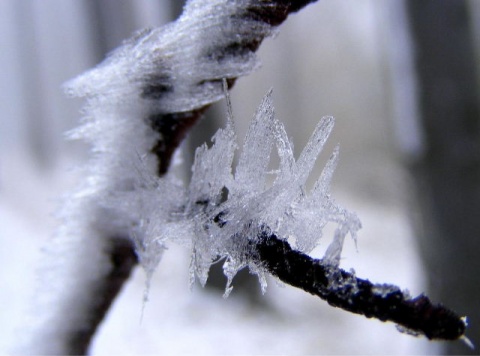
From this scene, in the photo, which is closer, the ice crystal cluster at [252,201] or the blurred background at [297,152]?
the ice crystal cluster at [252,201]

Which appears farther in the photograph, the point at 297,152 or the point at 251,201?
the point at 297,152

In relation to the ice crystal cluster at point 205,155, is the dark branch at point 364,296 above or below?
below

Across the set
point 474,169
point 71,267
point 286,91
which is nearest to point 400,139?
point 474,169

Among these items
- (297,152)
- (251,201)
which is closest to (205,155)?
(251,201)

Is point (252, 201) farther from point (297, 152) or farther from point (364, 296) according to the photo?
point (297, 152)

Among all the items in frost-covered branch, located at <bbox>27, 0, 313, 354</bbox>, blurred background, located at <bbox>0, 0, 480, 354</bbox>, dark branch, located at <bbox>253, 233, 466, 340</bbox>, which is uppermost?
blurred background, located at <bbox>0, 0, 480, 354</bbox>

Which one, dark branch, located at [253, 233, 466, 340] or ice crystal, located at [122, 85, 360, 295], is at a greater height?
ice crystal, located at [122, 85, 360, 295]

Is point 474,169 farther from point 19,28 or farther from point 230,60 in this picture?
point 19,28
